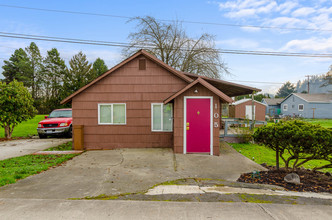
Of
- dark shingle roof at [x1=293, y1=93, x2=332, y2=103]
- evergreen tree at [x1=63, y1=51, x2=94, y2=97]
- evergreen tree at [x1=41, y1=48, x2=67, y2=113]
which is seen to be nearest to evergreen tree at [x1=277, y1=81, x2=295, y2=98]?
dark shingle roof at [x1=293, y1=93, x2=332, y2=103]

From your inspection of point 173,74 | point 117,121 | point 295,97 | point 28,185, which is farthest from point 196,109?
point 295,97

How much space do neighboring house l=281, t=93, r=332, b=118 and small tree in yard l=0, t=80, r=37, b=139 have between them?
3903 centimetres

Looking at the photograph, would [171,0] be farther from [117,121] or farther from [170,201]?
[170,201]

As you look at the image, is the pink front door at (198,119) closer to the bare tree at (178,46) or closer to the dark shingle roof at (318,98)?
the bare tree at (178,46)

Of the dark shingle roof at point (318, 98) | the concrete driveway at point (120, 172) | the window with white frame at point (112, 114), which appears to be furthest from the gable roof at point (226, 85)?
the dark shingle roof at point (318, 98)

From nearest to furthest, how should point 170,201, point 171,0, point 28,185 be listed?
point 170,201 → point 28,185 → point 171,0

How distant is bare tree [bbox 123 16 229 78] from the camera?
21906 mm

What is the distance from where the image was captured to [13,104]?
40.2ft

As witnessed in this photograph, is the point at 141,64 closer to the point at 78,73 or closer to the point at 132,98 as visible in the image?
the point at 132,98

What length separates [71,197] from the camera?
404 cm

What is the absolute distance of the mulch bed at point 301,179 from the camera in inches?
187

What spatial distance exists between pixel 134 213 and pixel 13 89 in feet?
42.6

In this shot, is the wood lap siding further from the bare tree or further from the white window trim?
the white window trim

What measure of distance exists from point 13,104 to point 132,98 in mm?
8428
